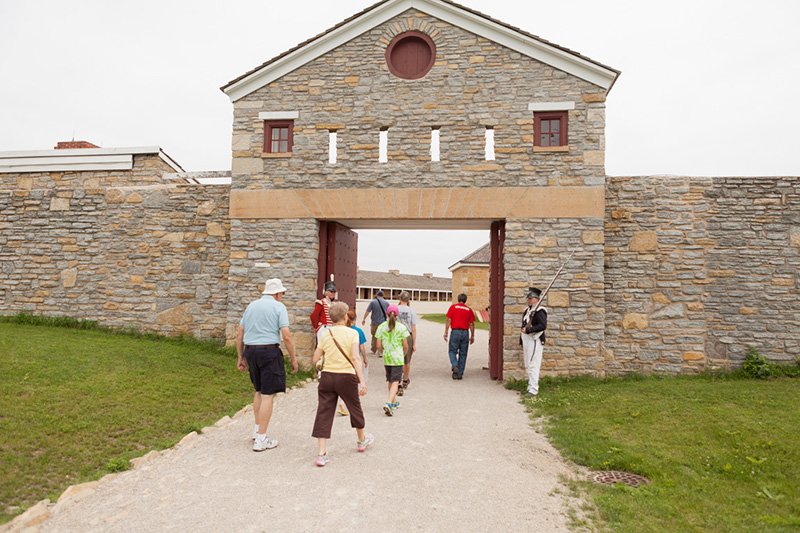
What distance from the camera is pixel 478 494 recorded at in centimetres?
441

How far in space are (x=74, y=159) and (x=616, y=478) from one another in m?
14.7

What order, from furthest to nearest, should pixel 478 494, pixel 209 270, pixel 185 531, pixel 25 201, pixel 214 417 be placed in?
pixel 25 201, pixel 209 270, pixel 214 417, pixel 478 494, pixel 185 531

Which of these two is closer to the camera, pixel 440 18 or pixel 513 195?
pixel 513 195

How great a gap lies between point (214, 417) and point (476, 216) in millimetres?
5734

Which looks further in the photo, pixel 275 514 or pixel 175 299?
pixel 175 299

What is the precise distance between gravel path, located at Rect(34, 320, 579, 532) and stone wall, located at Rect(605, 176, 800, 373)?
13.3ft

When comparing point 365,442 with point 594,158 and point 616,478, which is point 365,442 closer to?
point 616,478

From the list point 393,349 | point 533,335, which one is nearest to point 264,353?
point 393,349

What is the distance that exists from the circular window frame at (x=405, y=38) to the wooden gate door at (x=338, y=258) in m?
3.36

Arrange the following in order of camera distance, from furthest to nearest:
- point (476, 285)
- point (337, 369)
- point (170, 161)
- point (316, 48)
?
point (476, 285)
point (170, 161)
point (316, 48)
point (337, 369)

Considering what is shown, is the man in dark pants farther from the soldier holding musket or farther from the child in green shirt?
the soldier holding musket

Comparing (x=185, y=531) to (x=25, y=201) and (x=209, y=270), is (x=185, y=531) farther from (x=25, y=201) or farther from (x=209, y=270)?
(x=25, y=201)

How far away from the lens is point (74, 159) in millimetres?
13148

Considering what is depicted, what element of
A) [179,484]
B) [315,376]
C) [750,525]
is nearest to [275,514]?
[179,484]
